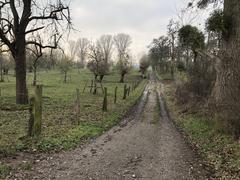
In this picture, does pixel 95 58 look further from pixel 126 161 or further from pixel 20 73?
pixel 126 161

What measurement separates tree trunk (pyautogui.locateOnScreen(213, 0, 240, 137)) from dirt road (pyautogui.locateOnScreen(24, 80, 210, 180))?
1793 mm

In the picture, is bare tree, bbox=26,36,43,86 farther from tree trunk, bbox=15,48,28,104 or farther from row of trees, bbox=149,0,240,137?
row of trees, bbox=149,0,240,137

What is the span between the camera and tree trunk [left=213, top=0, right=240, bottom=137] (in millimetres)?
9656

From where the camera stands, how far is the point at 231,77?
1104cm

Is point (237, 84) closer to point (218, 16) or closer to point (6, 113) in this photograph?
point (218, 16)

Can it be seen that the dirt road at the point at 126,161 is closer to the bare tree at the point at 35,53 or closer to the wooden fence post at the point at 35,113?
the wooden fence post at the point at 35,113

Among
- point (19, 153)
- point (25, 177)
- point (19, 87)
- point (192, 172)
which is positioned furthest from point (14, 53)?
point (192, 172)

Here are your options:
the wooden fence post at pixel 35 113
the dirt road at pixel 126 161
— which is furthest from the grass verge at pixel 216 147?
the wooden fence post at pixel 35 113

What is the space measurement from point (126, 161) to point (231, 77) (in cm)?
590

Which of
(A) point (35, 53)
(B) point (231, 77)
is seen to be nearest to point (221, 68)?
(B) point (231, 77)

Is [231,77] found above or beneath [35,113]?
above

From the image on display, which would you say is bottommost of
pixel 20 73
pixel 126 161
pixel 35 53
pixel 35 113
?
pixel 126 161

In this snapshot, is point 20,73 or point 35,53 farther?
point 35,53

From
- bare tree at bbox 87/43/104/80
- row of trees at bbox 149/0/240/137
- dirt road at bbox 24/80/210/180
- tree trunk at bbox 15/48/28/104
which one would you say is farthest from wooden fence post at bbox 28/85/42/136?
bare tree at bbox 87/43/104/80
